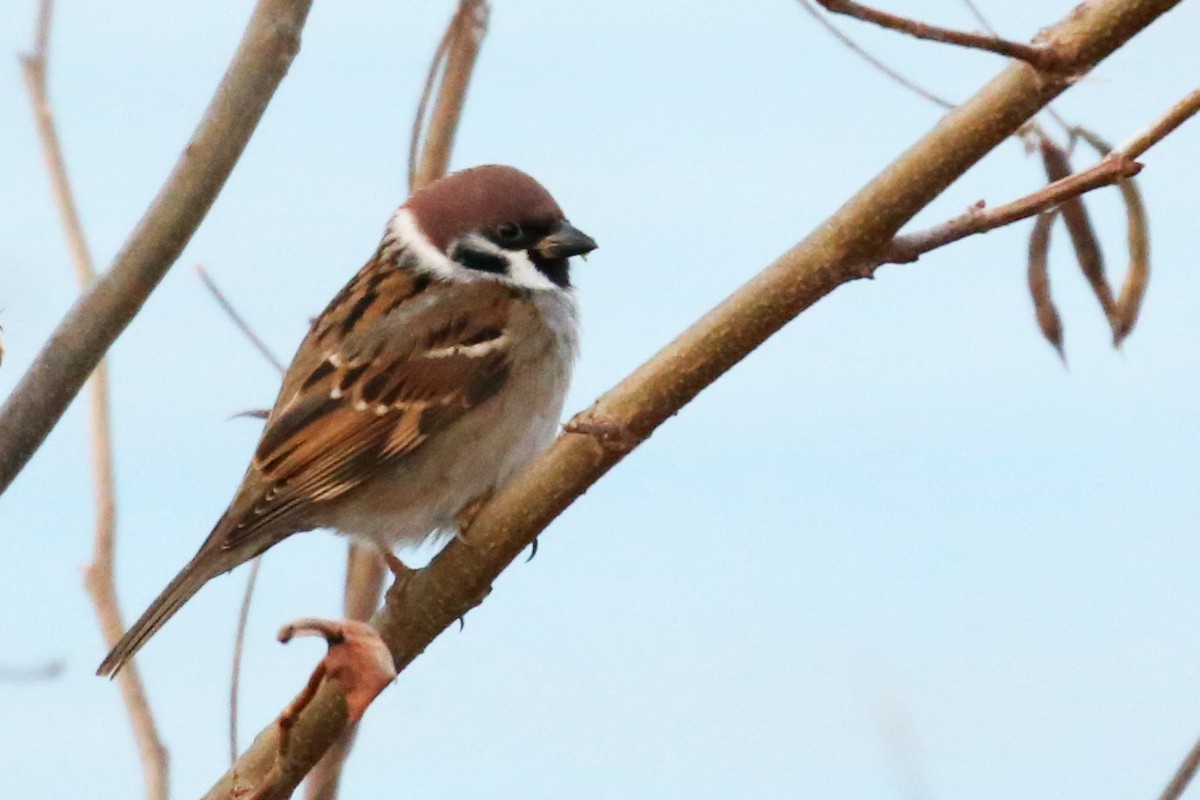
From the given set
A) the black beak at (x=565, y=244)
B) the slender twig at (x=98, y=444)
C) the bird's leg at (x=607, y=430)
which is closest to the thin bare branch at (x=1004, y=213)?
the bird's leg at (x=607, y=430)

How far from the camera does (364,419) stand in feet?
9.65

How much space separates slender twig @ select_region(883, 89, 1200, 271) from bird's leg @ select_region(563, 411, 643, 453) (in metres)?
0.36

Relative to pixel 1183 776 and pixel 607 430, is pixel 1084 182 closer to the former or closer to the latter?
pixel 607 430

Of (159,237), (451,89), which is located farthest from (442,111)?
(159,237)

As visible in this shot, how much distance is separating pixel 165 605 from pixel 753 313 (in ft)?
4.37

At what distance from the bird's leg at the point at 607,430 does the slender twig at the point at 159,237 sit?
61 cm

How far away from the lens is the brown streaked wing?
284 cm

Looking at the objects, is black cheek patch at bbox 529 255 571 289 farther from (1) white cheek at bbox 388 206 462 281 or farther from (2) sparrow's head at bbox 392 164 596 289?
(1) white cheek at bbox 388 206 462 281

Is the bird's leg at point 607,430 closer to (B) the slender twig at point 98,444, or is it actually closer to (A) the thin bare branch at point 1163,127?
(A) the thin bare branch at point 1163,127

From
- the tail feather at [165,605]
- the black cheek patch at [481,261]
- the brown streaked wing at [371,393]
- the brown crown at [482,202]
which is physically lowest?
the tail feather at [165,605]

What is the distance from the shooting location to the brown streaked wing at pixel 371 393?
284 cm

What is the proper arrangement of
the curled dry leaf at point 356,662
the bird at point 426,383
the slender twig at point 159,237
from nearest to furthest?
the curled dry leaf at point 356,662 → the slender twig at point 159,237 → the bird at point 426,383

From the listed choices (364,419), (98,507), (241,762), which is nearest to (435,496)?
(364,419)

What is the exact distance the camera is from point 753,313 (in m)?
1.53
